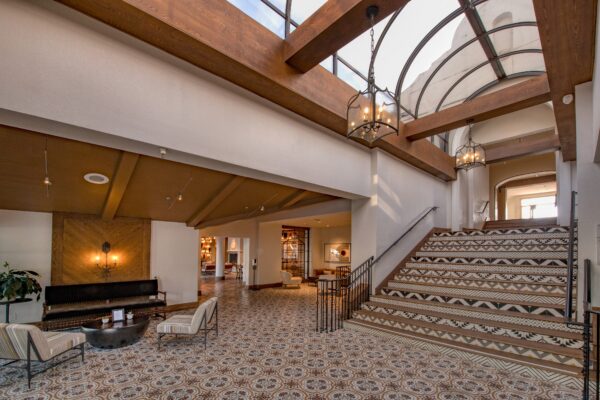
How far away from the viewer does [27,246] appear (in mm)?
6469

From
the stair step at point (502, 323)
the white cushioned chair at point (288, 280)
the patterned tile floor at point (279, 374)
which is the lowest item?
the white cushioned chair at point (288, 280)

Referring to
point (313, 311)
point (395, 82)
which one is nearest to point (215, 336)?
point (313, 311)

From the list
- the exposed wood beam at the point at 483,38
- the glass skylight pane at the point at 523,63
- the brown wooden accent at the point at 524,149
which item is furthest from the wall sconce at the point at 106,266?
the brown wooden accent at the point at 524,149

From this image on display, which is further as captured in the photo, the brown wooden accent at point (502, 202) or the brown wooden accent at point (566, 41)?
the brown wooden accent at point (502, 202)

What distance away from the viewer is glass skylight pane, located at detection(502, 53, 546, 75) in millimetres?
7012

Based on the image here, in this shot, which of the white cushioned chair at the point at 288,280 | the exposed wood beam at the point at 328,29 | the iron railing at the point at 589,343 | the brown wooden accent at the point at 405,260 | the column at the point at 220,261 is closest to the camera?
the iron railing at the point at 589,343

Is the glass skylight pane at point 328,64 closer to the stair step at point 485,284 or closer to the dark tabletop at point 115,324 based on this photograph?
the stair step at point 485,284

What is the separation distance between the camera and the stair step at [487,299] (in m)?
4.75

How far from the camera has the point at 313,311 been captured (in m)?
7.81

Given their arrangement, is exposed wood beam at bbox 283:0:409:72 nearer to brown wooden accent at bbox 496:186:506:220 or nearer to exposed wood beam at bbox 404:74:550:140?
exposed wood beam at bbox 404:74:550:140

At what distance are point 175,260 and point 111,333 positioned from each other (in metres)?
3.79

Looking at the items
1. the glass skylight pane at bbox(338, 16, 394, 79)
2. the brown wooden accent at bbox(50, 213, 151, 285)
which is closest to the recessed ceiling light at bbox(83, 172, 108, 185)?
the brown wooden accent at bbox(50, 213, 151, 285)

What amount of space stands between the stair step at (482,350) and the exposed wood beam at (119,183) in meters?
4.94

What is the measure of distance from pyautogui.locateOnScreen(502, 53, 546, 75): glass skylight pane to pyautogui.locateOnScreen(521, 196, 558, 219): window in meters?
11.8
